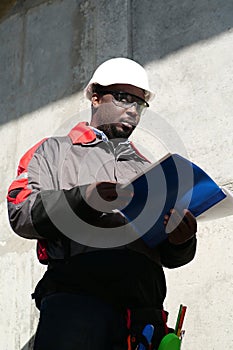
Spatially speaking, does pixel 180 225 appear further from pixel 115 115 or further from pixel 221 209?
pixel 115 115

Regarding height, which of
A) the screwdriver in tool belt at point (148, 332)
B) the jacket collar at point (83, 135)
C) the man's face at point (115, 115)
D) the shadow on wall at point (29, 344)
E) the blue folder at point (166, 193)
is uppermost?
the man's face at point (115, 115)

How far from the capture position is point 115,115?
3.04m

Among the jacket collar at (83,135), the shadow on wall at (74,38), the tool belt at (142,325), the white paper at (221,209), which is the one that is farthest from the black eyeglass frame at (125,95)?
the shadow on wall at (74,38)

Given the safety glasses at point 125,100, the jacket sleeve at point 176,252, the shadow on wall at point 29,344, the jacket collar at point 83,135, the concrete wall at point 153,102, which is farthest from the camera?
the shadow on wall at point 29,344

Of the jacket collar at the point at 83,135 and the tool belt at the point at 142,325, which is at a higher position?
the jacket collar at the point at 83,135

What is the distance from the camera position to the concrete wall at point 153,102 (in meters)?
3.45

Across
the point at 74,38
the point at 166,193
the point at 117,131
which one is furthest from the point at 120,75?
the point at 74,38

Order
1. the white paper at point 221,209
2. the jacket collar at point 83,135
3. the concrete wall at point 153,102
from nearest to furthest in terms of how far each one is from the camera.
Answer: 1. the white paper at point 221,209
2. the jacket collar at point 83,135
3. the concrete wall at point 153,102

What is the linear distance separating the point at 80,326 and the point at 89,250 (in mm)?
249

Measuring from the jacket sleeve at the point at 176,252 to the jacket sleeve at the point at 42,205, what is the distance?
318 millimetres

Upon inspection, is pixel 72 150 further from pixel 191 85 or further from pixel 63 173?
pixel 191 85

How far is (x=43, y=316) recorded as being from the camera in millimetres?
2678

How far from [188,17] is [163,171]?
1.63 m

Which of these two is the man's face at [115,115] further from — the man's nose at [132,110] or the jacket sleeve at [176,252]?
the jacket sleeve at [176,252]
